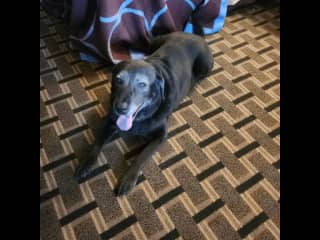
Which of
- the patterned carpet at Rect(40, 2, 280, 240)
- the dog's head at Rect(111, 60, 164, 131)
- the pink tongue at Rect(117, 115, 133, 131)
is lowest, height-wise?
the patterned carpet at Rect(40, 2, 280, 240)

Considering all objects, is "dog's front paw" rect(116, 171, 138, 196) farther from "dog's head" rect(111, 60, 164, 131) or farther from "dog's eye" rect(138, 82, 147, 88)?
"dog's eye" rect(138, 82, 147, 88)

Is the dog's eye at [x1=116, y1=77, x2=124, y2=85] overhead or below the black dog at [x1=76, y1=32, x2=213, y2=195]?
overhead

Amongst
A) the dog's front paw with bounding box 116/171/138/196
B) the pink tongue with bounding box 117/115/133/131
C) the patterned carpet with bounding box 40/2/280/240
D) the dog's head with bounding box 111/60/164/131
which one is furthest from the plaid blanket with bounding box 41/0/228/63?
the dog's front paw with bounding box 116/171/138/196

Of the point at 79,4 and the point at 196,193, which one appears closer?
the point at 196,193

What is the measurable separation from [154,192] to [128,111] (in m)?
0.39

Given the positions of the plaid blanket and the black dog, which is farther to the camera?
the plaid blanket

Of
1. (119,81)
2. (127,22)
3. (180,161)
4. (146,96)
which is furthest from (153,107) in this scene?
(127,22)

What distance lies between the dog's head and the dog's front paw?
0.22m

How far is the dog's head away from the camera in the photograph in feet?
3.95

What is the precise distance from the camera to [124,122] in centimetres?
129

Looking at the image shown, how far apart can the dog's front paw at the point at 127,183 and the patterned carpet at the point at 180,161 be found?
35 millimetres
